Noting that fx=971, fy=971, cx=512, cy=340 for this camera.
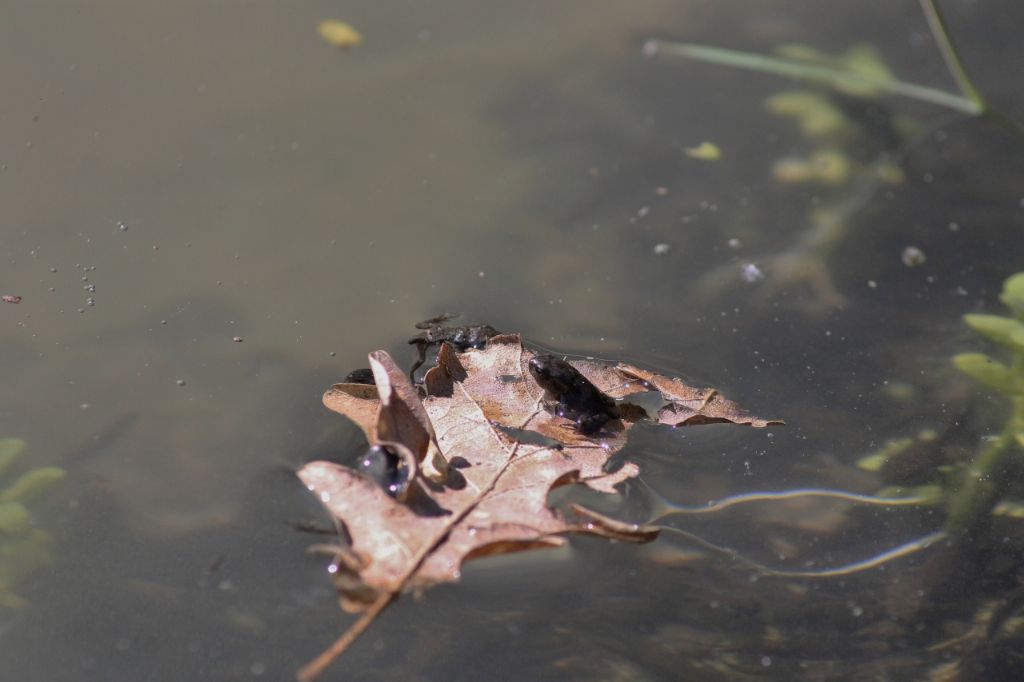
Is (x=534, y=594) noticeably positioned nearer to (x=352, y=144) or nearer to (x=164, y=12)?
(x=352, y=144)

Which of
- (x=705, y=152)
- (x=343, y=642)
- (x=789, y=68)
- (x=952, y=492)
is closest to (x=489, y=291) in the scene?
(x=705, y=152)

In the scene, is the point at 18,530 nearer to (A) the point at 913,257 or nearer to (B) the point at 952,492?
(B) the point at 952,492

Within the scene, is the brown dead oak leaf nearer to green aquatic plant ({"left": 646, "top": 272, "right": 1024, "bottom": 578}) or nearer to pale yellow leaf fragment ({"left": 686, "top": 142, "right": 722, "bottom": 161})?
green aquatic plant ({"left": 646, "top": 272, "right": 1024, "bottom": 578})

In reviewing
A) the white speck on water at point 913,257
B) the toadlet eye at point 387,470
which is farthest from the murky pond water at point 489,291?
the toadlet eye at point 387,470

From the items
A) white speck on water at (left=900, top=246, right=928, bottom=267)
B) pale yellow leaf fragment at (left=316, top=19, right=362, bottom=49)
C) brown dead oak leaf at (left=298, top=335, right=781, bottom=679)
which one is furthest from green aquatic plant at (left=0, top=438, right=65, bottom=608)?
white speck on water at (left=900, top=246, right=928, bottom=267)

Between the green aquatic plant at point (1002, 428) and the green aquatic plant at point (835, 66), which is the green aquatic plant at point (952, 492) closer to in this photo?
the green aquatic plant at point (1002, 428)

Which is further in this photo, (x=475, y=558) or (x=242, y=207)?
(x=242, y=207)

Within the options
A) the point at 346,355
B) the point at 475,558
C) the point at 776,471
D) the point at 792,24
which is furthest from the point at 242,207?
the point at 792,24
